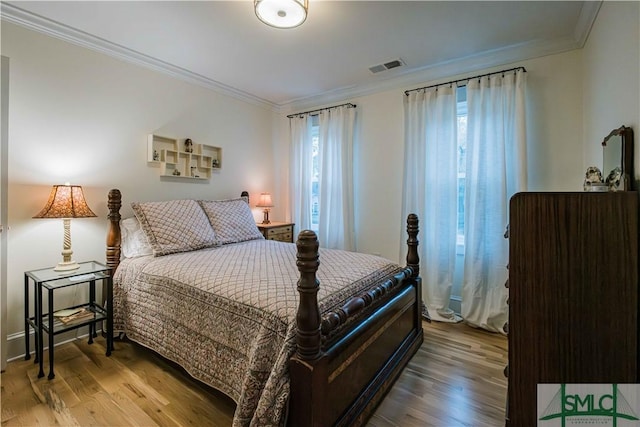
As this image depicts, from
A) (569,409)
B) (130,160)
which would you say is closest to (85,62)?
(130,160)

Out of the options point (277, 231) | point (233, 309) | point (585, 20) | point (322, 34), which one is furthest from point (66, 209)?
point (585, 20)

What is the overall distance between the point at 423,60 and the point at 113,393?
3.69 metres

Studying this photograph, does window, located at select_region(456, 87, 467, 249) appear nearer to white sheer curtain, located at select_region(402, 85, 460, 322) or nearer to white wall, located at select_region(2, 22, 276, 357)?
white sheer curtain, located at select_region(402, 85, 460, 322)

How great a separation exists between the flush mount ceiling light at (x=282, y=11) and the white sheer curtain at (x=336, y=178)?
174cm

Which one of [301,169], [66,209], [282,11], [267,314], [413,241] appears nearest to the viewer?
[267,314]

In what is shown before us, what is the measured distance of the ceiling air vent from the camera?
117 inches

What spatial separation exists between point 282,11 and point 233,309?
6.21 feet

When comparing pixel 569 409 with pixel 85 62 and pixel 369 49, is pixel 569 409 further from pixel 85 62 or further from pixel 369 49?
pixel 85 62

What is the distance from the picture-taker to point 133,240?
8.49 feet

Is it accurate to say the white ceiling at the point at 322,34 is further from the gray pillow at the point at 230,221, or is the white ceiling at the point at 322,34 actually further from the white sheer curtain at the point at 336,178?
the gray pillow at the point at 230,221

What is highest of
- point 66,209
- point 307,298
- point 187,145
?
point 187,145

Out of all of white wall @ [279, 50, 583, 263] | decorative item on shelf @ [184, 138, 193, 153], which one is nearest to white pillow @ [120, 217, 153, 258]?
decorative item on shelf @ [184, 138, 193, 153]

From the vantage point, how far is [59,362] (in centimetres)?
215

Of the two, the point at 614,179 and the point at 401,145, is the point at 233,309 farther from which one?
the point at 401,145
